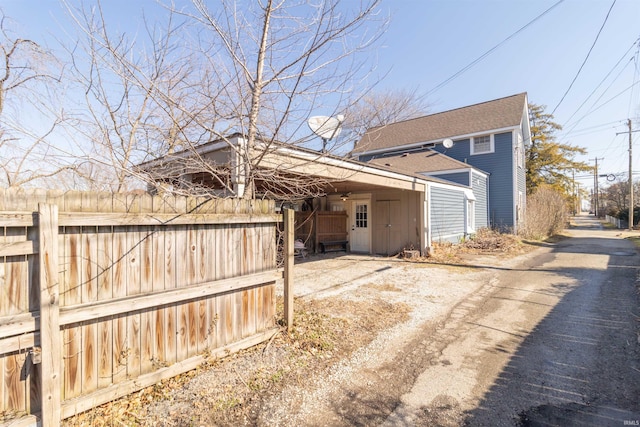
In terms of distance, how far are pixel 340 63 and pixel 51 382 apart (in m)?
4.16

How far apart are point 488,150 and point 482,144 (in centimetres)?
52

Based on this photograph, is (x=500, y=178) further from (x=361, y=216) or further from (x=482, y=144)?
(x=361, y=216)

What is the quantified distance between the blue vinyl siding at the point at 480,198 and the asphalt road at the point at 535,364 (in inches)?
378

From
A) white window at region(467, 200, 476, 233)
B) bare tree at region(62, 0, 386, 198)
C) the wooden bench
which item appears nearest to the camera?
bare tree at region(62, 0, 386, 198)

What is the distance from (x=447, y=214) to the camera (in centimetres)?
1239

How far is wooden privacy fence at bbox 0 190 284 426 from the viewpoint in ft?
6.63

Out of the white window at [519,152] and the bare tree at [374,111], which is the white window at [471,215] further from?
the bare tree at [374,111]

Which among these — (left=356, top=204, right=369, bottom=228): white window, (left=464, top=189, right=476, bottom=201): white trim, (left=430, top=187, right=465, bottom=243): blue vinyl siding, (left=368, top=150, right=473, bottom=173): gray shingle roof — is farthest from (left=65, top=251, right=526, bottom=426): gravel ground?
(left=368, top=150, right=473, bottom=173): gray shingle roof

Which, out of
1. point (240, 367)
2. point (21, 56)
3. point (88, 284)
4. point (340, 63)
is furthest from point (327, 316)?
point (21, 56)

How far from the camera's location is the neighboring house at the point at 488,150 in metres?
15.7

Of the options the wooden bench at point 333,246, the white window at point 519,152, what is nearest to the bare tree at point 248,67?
the wooden bench at point 333,246

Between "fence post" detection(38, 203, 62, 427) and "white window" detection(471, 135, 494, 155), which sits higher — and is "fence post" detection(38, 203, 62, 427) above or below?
below

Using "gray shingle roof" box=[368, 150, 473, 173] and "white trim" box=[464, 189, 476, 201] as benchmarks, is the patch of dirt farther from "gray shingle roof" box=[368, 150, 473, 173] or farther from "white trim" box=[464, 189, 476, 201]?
"gray shingle roof" box=[368, 150, 473, 173]

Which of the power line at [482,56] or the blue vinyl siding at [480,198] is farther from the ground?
the power line at [482,56]
